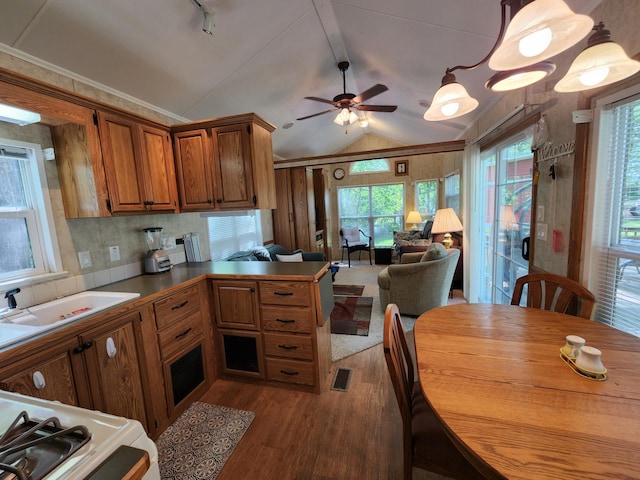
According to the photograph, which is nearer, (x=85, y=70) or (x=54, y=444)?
(x=54, y=444)

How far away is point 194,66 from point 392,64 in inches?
81.3

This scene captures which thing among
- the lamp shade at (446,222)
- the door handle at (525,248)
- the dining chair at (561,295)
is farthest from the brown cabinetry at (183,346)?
the lamp shade at (446,222)

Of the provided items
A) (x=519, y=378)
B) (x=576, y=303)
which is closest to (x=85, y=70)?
(x=519, y=378)

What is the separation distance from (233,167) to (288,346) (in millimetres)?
1594

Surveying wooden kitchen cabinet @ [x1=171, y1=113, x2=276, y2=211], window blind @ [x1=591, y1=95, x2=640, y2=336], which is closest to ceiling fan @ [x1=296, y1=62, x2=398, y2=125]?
wooden kitchen cabinet @ [x1=171, y1=113, x2=276, y2=211]

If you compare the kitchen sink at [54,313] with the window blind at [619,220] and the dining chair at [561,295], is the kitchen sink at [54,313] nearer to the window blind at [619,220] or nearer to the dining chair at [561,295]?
the dining chair at [561,295]

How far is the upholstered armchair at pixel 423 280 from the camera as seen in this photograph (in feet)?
10.3

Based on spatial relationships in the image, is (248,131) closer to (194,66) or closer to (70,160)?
(194,66)

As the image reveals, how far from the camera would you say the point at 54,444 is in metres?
0.57

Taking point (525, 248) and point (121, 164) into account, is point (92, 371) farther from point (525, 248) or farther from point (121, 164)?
point (525, 248)

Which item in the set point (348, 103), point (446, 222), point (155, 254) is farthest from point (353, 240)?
point (155, 254)

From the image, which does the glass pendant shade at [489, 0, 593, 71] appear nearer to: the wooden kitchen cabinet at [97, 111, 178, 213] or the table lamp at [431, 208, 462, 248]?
the wooden kitchen cabinet at [97, 111, 178, 213]

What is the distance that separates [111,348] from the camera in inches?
58.2

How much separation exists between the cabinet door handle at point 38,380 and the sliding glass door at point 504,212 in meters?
3.29
